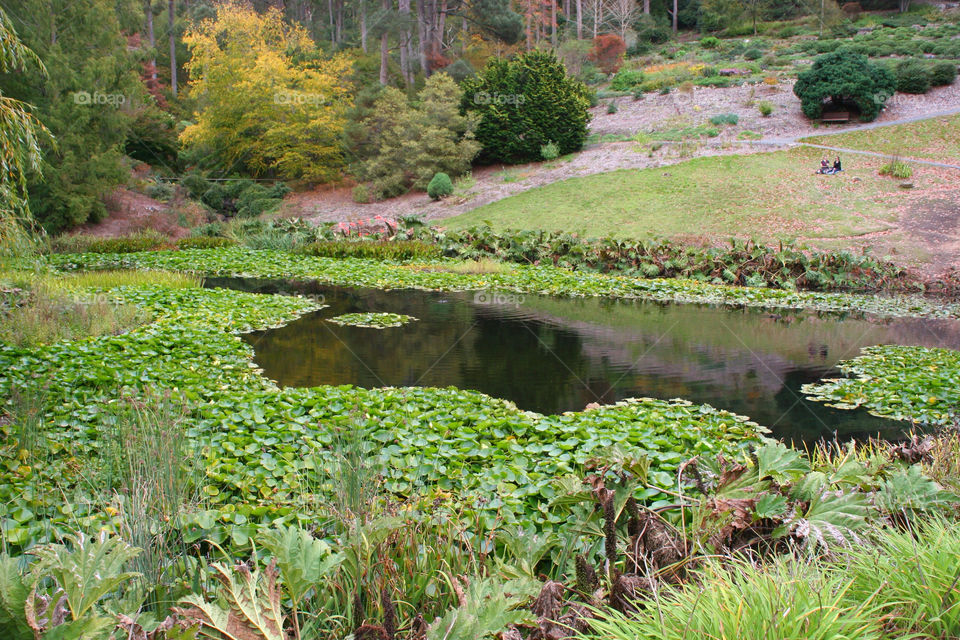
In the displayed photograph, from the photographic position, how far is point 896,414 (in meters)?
5.93

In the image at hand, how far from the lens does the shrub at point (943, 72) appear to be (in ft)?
84.3

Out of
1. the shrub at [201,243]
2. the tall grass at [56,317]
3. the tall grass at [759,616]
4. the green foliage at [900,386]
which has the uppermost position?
the shrub at [201,243]

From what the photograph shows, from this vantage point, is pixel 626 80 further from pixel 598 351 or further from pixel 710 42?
pixel 598 351

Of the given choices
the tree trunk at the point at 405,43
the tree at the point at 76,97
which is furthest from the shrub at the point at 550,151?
the tree at the point at 76,97

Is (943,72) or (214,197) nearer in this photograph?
(214,197)

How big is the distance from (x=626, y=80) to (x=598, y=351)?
90.3 feet

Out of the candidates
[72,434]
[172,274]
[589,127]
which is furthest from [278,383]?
[589,127]

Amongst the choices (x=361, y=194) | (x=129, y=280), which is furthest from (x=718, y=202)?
(x=129, y=280)

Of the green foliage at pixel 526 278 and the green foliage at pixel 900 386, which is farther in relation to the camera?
the green foliage at pixel 526 278

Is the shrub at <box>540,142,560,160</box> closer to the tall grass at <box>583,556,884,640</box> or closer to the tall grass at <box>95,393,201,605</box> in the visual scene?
the tall grass at <box>95,393,201,605</box>

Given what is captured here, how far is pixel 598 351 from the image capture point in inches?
325

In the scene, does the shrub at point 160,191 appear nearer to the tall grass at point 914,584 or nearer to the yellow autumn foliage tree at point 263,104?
the yellow autumn foliage tree at point 263,104

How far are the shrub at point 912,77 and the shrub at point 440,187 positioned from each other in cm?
1863

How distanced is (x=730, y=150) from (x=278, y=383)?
20532 millimetres
